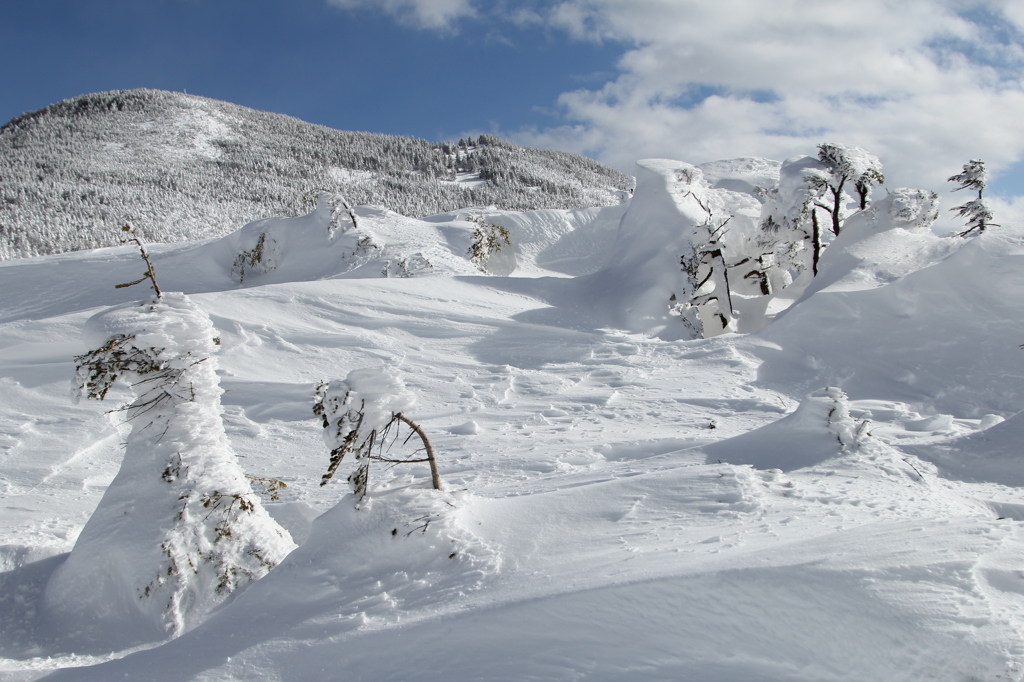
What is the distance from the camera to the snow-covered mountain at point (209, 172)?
5091cm

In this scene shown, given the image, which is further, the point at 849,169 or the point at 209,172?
the point at 209,172

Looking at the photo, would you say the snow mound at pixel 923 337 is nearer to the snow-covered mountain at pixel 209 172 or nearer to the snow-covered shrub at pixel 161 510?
the snow-covered shrub at pixel 161 510

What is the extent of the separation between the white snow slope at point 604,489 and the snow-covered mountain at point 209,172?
3732 centimetres

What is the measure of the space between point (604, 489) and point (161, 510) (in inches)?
122

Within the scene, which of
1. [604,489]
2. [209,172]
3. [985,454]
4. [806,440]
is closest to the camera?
[604,489]

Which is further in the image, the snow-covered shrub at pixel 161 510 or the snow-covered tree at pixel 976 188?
the snow-covered tree at pixel 976 188

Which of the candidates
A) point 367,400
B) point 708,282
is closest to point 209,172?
point 708,282

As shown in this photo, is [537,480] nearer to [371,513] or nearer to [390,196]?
[371,513]

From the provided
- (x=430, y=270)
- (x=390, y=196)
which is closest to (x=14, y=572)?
(x=430, y=270)

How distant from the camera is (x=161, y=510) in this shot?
13.6ft

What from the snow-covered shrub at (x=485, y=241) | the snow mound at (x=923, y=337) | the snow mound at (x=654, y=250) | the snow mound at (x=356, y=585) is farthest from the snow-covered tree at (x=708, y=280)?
the snow mound at (x=356, y=585)

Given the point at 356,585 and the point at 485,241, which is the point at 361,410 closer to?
the point at 356,585

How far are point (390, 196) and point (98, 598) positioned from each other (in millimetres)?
67801

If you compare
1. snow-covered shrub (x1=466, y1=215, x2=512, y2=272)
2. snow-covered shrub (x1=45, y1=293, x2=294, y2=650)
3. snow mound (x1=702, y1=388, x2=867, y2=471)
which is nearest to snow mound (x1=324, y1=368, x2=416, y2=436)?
snow-covered shrub (x1=45, y1=293, x2=294, y2=650)
